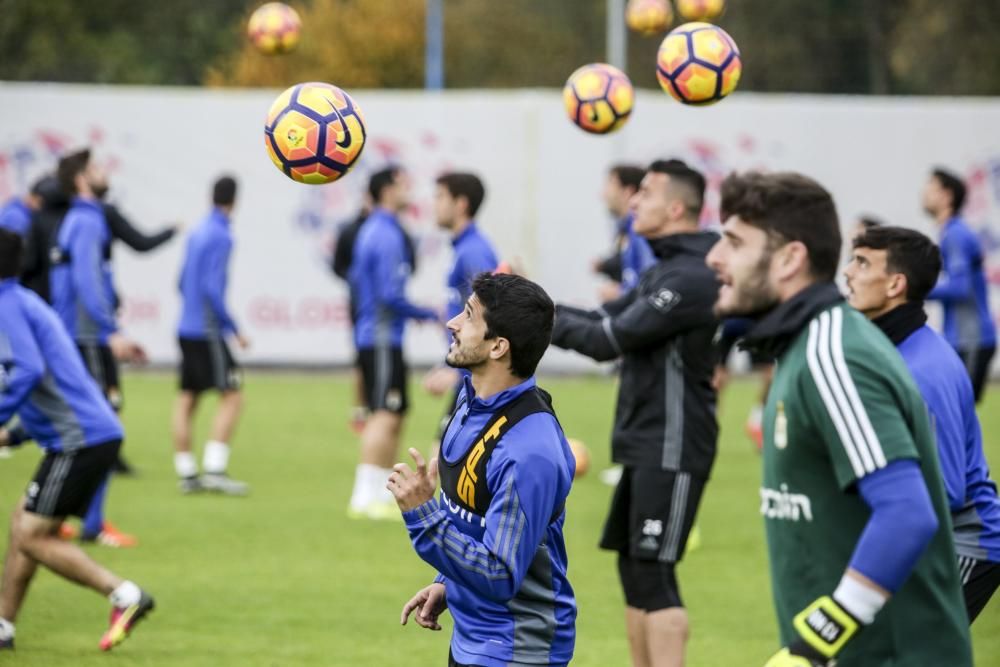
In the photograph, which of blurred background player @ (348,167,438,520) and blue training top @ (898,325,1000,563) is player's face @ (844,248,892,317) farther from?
blurred background player @ (348,167,438,520)

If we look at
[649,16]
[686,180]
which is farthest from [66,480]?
[649,16]

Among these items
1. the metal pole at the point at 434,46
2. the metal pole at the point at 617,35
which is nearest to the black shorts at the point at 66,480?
the metal pole at the point at 617,35

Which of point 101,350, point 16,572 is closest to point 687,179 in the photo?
point 16,572

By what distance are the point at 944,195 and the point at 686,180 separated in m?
6.09

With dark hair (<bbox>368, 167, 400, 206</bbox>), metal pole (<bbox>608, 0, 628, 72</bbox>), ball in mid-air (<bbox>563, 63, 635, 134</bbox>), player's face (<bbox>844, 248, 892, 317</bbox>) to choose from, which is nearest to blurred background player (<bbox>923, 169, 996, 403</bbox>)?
dark hair (<bbox>368, 167, 400, 206</bbox>)

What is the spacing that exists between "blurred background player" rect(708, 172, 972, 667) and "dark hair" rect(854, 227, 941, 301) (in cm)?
148

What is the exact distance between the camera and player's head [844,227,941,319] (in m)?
5.18

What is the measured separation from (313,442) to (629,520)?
351 inches

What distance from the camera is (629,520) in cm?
661

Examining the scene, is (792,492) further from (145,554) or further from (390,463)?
(390,463)

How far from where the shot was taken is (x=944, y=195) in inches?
479

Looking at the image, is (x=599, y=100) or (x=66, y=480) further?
(x=599, y=100)

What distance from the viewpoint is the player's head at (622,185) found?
34.5 feet

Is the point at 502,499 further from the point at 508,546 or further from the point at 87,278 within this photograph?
the point at 87,278
